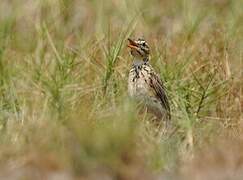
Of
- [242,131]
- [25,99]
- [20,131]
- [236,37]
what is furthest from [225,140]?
[236,37]

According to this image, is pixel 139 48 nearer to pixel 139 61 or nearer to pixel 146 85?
pixel 139 61

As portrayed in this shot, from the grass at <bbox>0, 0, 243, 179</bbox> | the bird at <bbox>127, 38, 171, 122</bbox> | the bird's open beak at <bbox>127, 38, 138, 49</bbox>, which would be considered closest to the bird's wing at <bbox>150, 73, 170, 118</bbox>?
the bird at <bbox>127, 38, 171, 122</bbox>

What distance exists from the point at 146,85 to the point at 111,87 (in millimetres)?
286

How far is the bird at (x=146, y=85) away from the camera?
8.38 meters

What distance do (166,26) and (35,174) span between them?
16.6 ft

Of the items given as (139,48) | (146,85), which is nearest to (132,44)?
(139,48)

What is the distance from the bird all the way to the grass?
128 millimetres

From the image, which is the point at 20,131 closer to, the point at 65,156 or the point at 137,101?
the point at 65,156

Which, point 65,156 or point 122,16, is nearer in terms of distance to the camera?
point 65,156

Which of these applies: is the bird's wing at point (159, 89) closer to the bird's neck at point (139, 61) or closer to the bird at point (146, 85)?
the bird at point (146, 85)

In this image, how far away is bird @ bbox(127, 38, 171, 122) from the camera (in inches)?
330

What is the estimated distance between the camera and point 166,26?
11.0 meters

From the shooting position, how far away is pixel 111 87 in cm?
840

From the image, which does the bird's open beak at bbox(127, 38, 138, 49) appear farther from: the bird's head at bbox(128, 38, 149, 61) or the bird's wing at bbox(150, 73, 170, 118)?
the bird's wing at bbox(150, 73, 170, 118)
